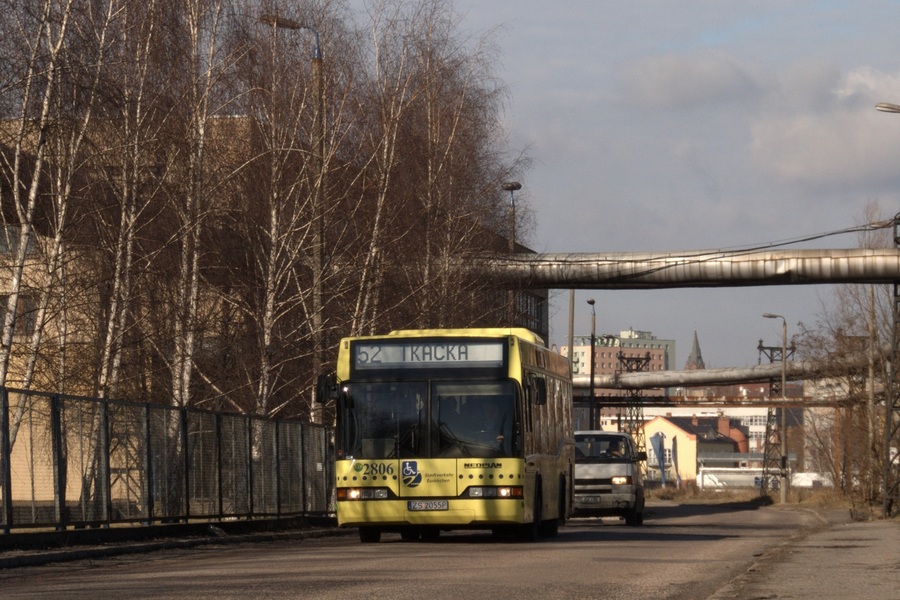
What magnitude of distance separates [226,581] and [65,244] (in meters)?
11.6

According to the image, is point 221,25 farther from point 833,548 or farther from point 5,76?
point 833,548

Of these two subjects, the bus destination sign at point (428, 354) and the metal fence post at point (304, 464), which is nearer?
the bus destination sign at point (428, 354)

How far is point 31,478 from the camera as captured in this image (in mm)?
17766

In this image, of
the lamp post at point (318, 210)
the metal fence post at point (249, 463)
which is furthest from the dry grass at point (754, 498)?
the metal fence post at point (249, 463)

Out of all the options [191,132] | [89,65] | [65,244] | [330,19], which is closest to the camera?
[89,65]

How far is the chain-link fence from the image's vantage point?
17.7 metres

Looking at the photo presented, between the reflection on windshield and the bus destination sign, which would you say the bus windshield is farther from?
the bus destination sign

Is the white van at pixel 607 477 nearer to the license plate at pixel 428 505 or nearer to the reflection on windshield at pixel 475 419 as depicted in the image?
the reflection on windshield at pixel 475 419

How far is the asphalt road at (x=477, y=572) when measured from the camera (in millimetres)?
12031

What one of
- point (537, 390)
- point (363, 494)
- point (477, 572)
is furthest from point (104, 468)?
point (477, 572)

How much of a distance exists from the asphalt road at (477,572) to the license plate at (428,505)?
54 centimetres

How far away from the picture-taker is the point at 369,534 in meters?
21.8

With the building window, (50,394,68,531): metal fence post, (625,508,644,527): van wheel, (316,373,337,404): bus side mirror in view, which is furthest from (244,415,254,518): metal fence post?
(625,508,644,527): van wheel

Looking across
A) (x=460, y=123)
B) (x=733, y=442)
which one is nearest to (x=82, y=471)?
(x=460, y=123)
